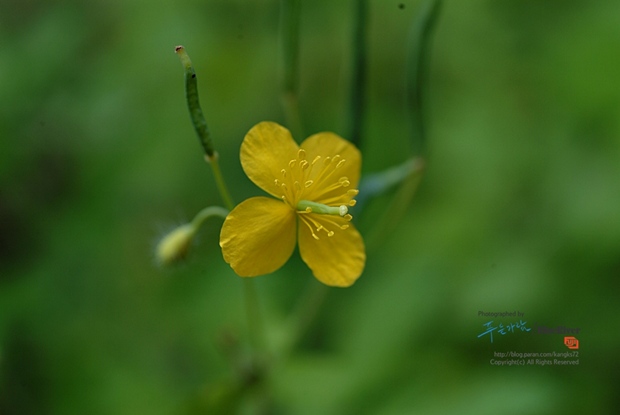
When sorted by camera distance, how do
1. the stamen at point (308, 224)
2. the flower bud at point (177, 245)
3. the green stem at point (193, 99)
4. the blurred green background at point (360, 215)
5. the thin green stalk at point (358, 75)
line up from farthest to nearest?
the blurred green background at point (360, 215)
the thin green stalk at point (358, 75)
the flower bud at point (177, 245)
the stamen at point (308, 224)
the green stem at point (193, 99)

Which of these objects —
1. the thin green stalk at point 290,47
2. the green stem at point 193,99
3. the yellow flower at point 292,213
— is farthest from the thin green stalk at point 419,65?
the green stem at point 193,99

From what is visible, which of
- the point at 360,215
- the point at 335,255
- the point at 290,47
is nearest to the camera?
the point at 335,255

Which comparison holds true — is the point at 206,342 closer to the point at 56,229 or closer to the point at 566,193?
the point at 56,229

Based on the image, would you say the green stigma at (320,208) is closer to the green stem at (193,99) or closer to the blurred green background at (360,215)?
the green stem at (193,99)

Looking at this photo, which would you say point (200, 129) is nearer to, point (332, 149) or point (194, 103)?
point (194, 103)

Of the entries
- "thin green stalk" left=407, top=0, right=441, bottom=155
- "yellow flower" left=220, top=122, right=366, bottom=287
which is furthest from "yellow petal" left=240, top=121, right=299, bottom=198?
"thin green stalk" left=407, top=0, right=441, bottom=155

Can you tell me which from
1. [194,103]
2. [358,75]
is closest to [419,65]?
[358,75]

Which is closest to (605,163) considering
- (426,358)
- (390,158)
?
(390,158)
